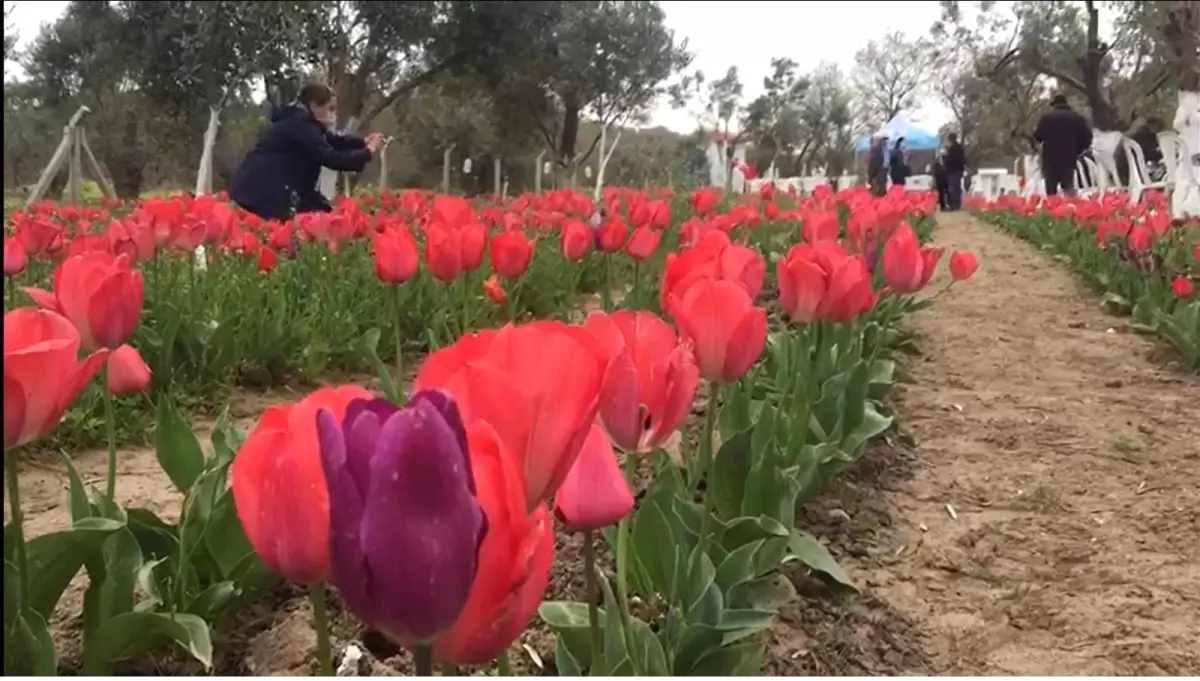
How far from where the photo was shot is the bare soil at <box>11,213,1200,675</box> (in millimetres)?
1387

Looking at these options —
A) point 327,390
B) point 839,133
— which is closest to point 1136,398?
point 327,390

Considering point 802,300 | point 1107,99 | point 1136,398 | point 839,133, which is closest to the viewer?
point 802,300

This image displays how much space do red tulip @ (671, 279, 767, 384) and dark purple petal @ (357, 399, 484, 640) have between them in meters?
0.57

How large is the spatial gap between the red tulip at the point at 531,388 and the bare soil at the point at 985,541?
1.21 ft

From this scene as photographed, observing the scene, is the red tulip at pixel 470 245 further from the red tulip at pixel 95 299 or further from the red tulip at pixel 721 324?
the red tulip at pixel 721 324

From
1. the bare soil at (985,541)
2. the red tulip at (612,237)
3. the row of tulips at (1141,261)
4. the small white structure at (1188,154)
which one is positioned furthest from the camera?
the small white structure at (1188,154)

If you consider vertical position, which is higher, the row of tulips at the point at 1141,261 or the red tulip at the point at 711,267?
the red tulip at the point at 711,267

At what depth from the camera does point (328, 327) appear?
10.4 feet

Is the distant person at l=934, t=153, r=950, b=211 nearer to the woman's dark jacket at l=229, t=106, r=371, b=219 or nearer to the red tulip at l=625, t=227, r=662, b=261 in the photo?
the woman's dark jacket at l=229, t=106, r=371, b=219

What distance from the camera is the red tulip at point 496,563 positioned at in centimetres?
43

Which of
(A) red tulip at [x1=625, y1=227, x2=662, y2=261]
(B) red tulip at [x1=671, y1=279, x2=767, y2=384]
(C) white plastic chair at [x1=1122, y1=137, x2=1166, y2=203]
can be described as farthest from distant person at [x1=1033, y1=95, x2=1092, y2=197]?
(B) red tulip at [x1=671, y1=279, x2=767, y2=384]

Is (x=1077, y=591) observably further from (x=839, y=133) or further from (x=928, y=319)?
(x=839, y=133)

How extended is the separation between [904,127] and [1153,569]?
16960 millimetres

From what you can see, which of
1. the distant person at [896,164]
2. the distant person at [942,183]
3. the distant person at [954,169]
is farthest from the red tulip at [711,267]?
the distant person at [896,164]
